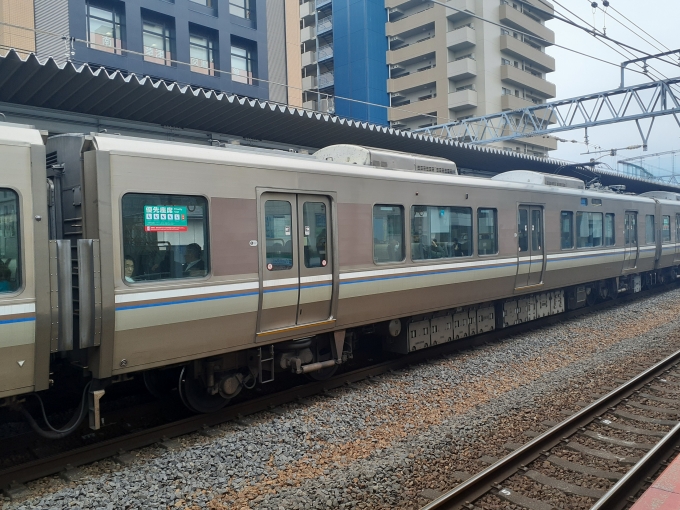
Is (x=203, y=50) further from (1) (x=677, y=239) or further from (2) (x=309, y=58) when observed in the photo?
(2) (x=309, y=58)

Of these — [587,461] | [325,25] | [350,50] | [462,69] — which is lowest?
[587,461]

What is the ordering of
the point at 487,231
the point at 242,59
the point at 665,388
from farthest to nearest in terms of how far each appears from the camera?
the point at 242,59 → the point at 487,231 → the point at 665,388

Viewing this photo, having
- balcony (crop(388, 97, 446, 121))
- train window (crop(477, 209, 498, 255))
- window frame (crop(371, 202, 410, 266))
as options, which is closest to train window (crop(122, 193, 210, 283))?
window frame (crop(371, 202, 410, 266))

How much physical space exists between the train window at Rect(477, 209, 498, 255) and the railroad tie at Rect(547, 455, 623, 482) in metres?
4.75

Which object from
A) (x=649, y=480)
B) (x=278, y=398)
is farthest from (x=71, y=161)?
(x=649, y=480)

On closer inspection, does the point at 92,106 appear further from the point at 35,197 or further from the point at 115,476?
the point at 115,476

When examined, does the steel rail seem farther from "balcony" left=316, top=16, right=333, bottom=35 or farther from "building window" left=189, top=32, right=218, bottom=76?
"balcony" left=316, top=16, right=333, bottom=35

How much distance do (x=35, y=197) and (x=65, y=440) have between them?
104 inches

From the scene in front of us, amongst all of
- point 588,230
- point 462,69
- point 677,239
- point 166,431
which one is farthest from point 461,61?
point 166,431

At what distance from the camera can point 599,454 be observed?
562 centimetres

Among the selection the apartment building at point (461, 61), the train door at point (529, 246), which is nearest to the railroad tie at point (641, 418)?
the train door at point (529, 246)

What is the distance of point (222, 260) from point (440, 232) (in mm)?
4084

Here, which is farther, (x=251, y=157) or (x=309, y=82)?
(x=309, y=82)

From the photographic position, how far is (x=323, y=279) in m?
7.14
